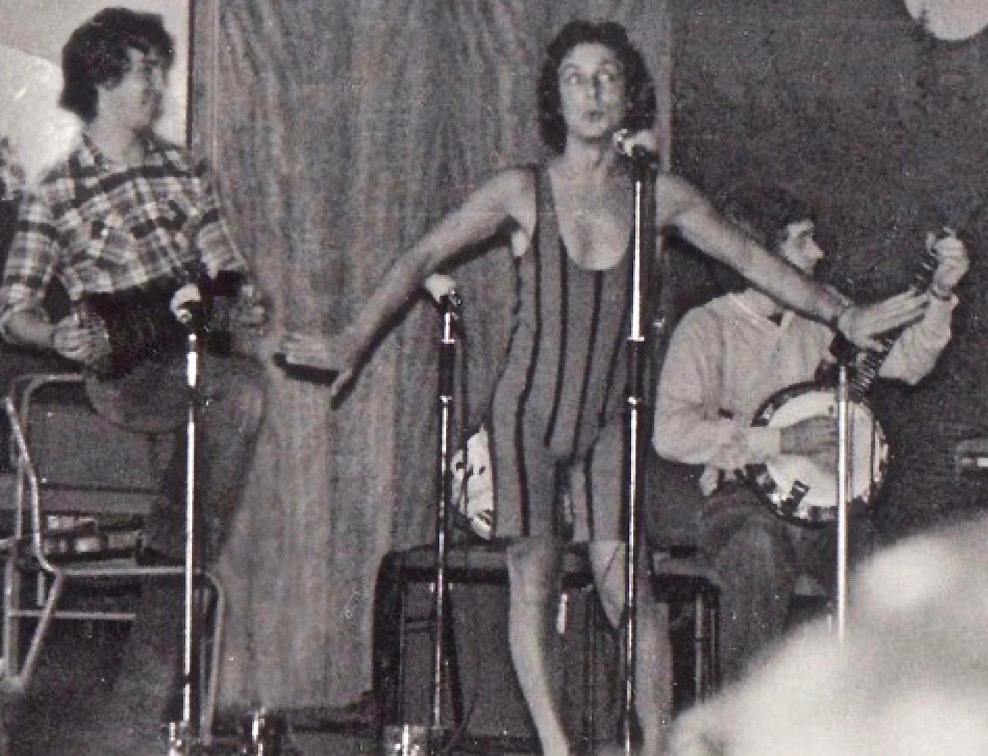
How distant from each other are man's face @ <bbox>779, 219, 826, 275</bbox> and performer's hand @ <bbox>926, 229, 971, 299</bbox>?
0.94 ft

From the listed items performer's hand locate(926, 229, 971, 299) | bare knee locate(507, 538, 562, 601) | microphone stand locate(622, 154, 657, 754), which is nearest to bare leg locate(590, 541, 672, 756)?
bare knee locate(507, 538, 562, 601)


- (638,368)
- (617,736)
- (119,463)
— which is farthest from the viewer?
(119,463)

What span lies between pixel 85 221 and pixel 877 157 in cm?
207

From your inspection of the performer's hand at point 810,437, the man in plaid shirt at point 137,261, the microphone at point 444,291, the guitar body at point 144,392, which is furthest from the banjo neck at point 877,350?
the guitar body at point 144,392

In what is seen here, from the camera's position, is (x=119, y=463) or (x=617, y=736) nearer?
(x=617, y=736)

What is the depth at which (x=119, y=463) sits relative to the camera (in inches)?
169

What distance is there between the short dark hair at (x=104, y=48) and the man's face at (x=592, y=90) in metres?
1.05

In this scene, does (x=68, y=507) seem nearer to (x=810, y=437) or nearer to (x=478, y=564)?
(x=478, y=564)

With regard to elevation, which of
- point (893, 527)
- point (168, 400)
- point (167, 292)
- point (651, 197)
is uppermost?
point (651, 197)

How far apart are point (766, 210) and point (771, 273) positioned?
17 centimetres

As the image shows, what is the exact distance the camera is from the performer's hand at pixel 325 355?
14.7ft

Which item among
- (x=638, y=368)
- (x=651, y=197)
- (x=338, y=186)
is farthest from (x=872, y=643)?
(x=338, y=186)

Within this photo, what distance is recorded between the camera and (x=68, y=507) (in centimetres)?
422

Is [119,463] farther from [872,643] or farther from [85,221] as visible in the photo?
[872,643]
